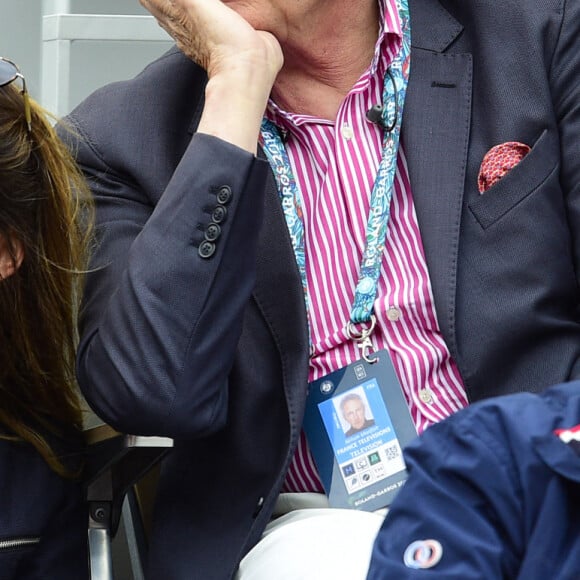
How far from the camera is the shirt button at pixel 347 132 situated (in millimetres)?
2420

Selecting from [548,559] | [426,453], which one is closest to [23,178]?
[426,453]

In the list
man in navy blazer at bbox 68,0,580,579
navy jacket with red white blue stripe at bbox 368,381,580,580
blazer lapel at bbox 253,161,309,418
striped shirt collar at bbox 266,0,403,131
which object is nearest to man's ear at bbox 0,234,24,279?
man in navy blazer at bbox 68,0,580,579

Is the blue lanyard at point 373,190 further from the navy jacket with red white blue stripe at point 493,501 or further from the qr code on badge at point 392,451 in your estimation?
the navy jacket with red white blue stripe at point 493,501

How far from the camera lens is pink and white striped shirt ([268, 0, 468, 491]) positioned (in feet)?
7.52

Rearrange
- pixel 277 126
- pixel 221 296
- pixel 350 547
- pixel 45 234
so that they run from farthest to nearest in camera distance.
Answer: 1. pixel 277 126
2. pixel 45 234
3. pixel 221 296
4. pixel 350 547

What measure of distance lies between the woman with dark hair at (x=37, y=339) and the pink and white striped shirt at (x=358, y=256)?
1.32 ft

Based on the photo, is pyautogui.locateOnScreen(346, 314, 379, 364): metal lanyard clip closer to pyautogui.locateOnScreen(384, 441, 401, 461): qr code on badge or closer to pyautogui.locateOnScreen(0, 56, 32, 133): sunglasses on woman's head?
pyautogui.locateOnScreen(384, 441, 401, 461): qr code on badge

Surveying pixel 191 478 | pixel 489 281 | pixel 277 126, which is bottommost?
pixel 191 478

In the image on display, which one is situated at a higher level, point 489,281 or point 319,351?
point 489,281

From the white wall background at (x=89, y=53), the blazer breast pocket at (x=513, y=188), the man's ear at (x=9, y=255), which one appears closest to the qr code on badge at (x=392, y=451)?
the blazer breast pocket at (x=513, y=188)

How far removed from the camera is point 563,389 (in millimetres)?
1362

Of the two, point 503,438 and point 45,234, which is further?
point 45,234

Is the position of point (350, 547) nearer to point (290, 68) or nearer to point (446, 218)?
point (446, 218)

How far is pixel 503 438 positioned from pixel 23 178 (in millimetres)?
1208
